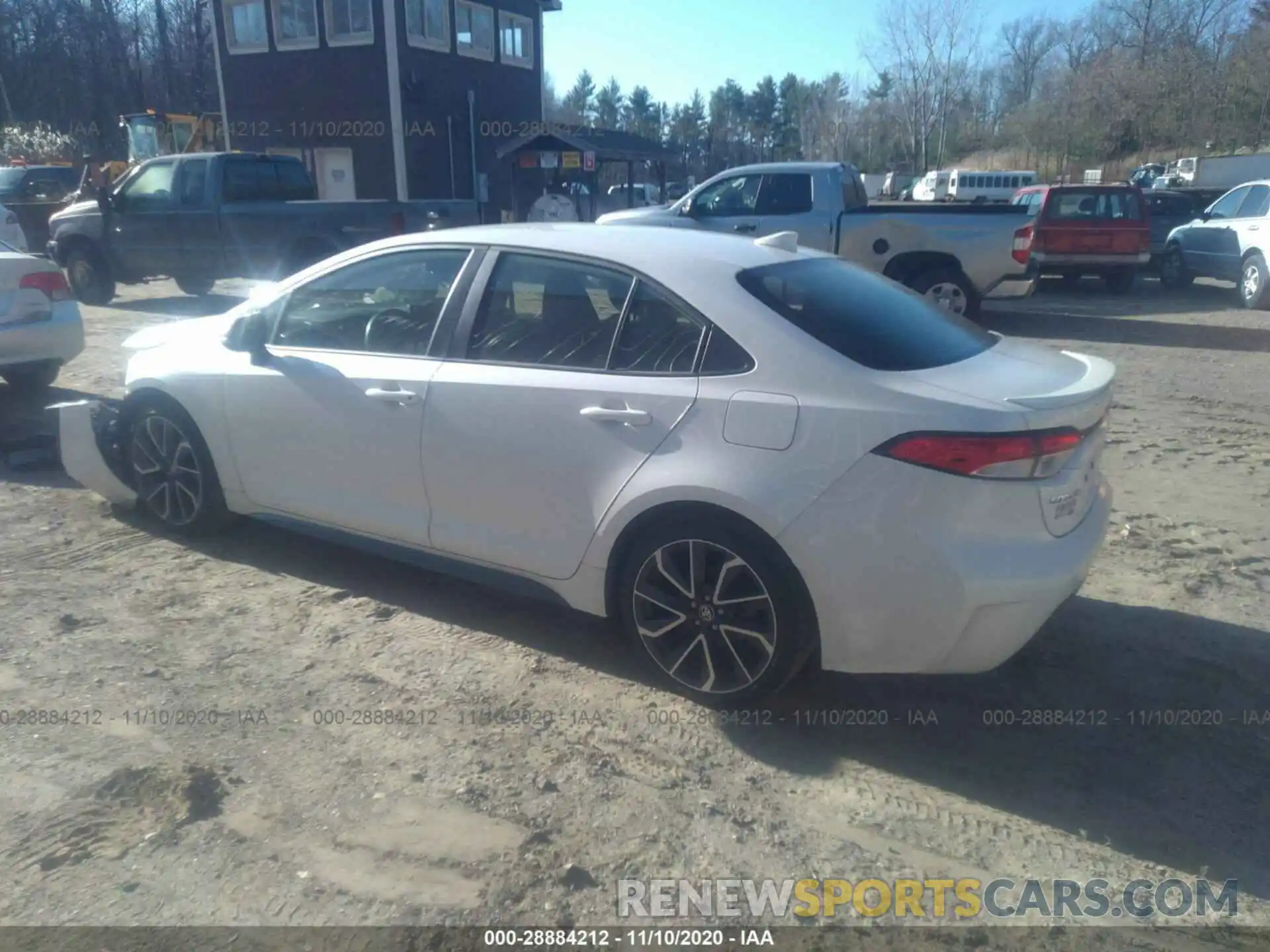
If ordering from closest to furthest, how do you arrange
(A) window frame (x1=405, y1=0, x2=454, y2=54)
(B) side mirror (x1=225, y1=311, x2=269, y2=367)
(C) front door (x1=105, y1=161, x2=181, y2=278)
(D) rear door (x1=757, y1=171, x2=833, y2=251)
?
(B) side mirror (x1=225, y1=311, x2=269, y2=367) < (D) rear door (x1=757, y1=171, x2=833, y2=251) < (C) front door (x1=105, y1=161, x2=181, y2=278) < (A) window frame (x1=405, y1=0, x2=454, y2=54)

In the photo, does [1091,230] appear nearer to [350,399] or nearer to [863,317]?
[863,317]

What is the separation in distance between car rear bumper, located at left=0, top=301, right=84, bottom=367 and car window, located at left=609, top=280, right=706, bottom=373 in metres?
5.97

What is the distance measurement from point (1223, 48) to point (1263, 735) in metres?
62.1

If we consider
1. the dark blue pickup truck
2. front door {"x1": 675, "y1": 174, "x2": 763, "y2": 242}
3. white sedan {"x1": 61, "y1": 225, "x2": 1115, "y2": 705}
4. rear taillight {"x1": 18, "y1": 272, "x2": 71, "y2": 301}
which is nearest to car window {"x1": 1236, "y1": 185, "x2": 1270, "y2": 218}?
front door {"x1": 675, "y1": 174, "x2": 763, "y2": 242}

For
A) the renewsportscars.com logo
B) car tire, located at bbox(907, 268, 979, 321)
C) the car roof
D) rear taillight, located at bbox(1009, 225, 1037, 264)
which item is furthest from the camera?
car tire, located at bbox(907, 268, 979, 321)

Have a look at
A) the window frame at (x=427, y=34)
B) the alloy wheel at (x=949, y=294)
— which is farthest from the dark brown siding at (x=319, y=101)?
the alloy wheel at (x=949, y=294)

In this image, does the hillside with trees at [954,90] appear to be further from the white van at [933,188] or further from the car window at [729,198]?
the car window at [729,198]

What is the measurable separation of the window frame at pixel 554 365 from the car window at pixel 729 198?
30.1ft

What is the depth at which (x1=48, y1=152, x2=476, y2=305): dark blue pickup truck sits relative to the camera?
1256 cm

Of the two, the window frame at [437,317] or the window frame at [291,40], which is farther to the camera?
the window frame at [291,40]

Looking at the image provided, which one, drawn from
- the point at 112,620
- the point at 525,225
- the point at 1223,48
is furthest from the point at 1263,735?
the point at 1223,48

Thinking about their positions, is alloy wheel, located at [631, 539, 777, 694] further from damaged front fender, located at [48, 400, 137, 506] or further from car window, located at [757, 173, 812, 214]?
car window, located at [757, 173, 812, 214]

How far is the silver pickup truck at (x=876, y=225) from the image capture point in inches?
462

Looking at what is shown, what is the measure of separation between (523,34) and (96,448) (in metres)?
29.1
